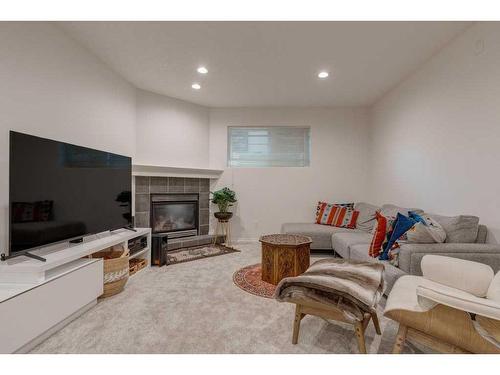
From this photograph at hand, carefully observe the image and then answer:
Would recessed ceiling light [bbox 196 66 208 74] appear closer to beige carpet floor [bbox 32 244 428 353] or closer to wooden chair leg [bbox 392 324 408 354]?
beige carpet floor [bbox 32 244 428 353]

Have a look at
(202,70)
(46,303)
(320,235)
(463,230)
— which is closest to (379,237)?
(463,230)

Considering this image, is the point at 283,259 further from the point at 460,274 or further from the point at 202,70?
the point at 202,70

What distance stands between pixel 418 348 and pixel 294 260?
4.05 feet

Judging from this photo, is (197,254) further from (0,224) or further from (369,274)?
A: (369,274)

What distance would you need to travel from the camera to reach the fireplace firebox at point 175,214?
4.17 meters

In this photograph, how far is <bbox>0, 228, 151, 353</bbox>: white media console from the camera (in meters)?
1.49

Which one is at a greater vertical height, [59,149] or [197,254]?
[59,149]

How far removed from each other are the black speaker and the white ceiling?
7.35ft

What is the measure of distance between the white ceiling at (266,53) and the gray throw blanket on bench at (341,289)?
87.2 inches

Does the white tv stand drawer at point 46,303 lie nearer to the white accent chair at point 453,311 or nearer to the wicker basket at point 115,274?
the wicker basket at point 115,274

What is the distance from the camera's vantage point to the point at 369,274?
177 centimetres

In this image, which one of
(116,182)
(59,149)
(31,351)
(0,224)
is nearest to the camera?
(31,351)

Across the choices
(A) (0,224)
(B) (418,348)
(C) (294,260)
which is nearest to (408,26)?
(C) (294,260)
